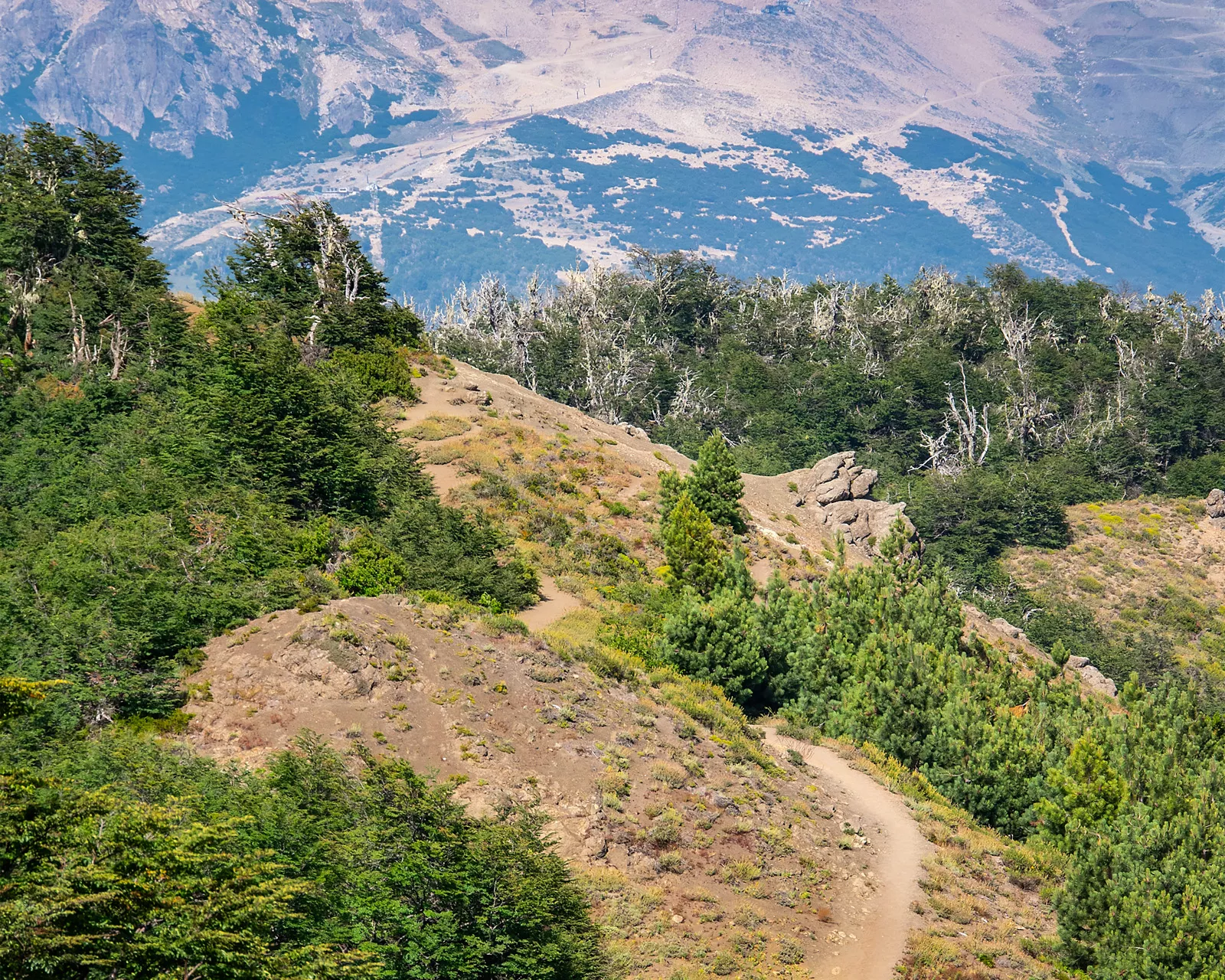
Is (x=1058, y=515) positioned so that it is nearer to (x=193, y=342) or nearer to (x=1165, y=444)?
(x=1165, y=444)

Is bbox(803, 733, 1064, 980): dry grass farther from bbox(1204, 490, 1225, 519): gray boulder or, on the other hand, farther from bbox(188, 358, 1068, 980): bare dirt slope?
bbox(1204, 490, 1225, 519): gray boulder

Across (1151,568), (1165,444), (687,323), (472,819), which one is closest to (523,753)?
(472,819)

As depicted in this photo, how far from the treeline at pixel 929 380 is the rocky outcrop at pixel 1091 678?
18220mm

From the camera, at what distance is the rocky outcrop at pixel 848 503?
2680 inches

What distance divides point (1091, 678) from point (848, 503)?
19304mm

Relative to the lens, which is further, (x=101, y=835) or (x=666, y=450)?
(x=666, y=450)

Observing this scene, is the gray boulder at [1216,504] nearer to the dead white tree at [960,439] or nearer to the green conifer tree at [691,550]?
the dead white tree at [960,439]

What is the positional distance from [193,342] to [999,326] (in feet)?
372

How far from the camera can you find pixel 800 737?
3453cm

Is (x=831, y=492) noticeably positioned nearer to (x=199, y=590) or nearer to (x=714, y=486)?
(x=714, y=486)

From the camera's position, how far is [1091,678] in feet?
207

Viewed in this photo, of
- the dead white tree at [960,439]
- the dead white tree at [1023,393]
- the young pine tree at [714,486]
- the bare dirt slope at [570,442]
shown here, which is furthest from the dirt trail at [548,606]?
the dead white tree at [1023,393]

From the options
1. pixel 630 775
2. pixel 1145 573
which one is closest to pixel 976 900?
pixel 630 775

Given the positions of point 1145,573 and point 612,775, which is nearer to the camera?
point 612,775
